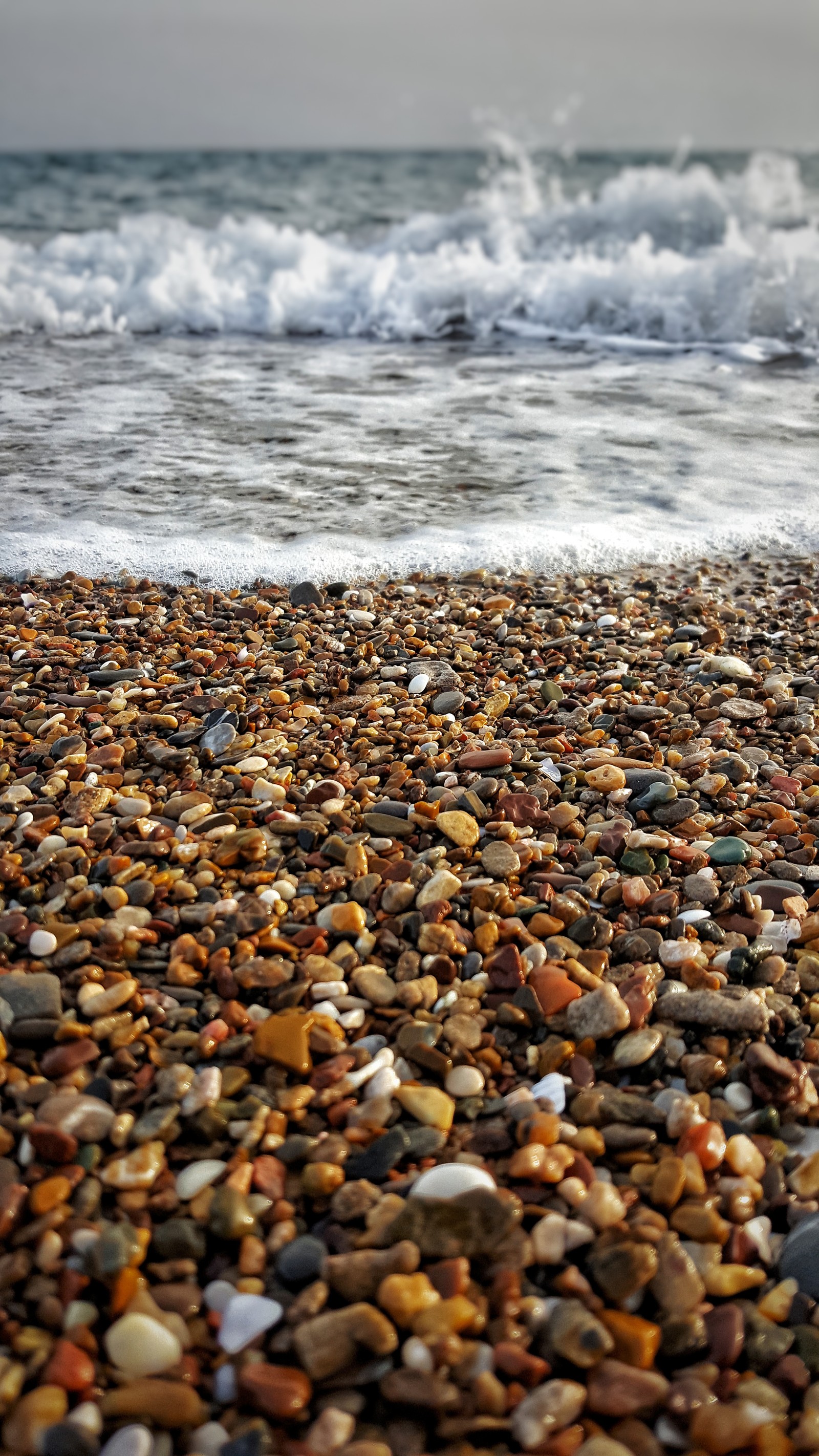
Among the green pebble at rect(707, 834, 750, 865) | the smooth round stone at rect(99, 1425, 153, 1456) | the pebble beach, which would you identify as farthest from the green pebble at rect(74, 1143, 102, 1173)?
the green pebble at rect(707, 834, 750, 865)

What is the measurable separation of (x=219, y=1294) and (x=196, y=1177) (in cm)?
17

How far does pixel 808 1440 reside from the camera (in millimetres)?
1210

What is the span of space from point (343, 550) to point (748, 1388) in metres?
3.19

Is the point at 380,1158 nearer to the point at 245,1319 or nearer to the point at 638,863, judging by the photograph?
the point at 245,1319

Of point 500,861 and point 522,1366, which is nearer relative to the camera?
point 522,1366

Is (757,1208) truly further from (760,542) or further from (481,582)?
(760,542)

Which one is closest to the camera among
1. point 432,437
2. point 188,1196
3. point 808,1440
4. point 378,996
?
point 808,1440

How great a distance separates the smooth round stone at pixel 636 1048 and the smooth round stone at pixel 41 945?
1.03 metres

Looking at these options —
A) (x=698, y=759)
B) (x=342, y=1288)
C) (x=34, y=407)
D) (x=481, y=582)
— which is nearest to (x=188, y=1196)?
(x=342, y=1288)

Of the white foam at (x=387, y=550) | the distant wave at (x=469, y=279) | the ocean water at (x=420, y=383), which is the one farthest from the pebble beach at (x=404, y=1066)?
the distant wave at (x=469, y=279)

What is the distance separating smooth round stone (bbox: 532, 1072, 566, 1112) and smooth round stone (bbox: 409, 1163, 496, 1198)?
180 millimetres

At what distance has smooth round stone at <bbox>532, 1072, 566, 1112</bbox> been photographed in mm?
1599

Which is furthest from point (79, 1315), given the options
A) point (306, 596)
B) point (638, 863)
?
point (306, 596)

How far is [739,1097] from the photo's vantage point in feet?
5.36
